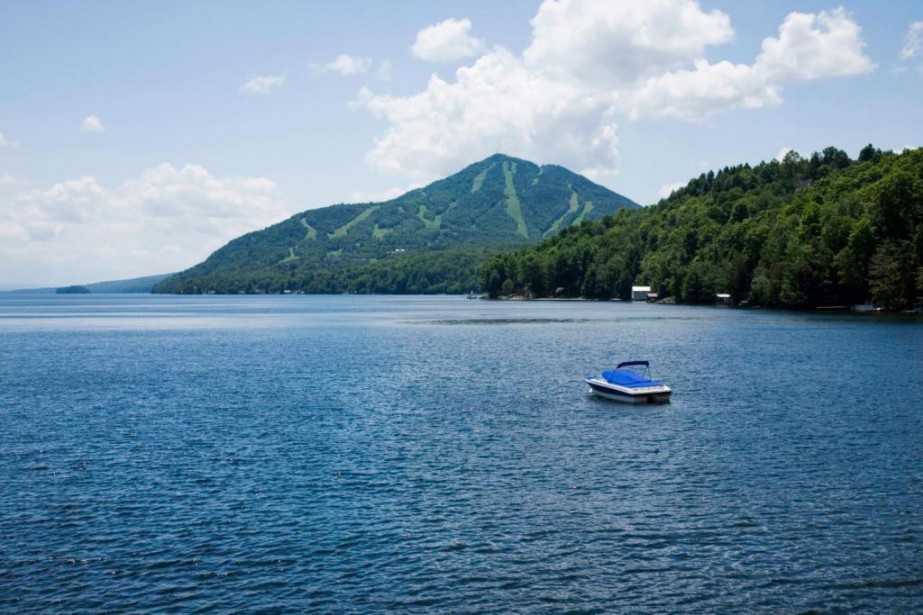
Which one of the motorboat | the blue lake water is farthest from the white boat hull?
the blue lake water

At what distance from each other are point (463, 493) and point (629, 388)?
104 feet

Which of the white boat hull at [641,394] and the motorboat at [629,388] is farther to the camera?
the motorboat at [629,388]

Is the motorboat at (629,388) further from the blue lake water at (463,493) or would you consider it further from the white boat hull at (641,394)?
the blue lake water at (463,493)

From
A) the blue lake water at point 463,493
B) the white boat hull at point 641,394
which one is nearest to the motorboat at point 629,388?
the white boat hull at point 641,394

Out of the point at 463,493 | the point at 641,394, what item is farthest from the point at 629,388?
the point at 463,493

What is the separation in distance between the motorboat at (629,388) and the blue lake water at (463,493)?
A: 1.61 m

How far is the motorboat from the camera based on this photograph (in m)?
65.4

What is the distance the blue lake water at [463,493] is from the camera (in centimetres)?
2673

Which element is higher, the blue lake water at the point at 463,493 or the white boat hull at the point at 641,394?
the white boat hull at the point at 641,394

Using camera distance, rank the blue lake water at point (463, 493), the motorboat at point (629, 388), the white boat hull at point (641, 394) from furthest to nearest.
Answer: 1. the motorboat at point (629, 388)
2. the white boat hull at point (641, 394)
3. the blue lake water at point (463, 493)

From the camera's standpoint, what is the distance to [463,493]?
124ft

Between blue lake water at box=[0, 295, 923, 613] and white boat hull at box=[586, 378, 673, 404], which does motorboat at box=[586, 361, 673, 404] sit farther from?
blue lake water at box=[0, 295, 923, 613]

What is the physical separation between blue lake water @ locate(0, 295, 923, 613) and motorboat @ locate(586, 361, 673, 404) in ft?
5.27

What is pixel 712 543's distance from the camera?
3073 cm
